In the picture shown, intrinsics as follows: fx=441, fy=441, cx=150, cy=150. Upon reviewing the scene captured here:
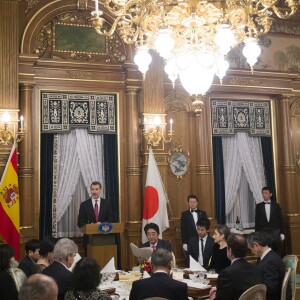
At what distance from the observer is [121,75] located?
8.00 metres

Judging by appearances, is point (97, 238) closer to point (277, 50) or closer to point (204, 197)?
point (204, 197)

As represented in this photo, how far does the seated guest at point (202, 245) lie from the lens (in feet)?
19.0

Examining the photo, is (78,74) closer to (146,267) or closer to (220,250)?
(220,250)

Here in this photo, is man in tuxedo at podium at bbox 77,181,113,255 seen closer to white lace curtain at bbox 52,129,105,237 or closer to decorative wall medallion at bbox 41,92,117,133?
white lace curtain at bbox 52,129,105,237

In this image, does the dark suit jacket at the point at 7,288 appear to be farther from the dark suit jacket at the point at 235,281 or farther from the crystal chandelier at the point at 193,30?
the crystal chandelier at the point at 193,30

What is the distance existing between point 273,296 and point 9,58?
5.36m

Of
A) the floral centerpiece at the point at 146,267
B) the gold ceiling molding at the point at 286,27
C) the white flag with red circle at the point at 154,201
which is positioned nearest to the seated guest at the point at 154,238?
the floral centerpiece at the point at 146,267

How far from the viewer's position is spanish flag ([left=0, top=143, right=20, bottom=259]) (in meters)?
6.45

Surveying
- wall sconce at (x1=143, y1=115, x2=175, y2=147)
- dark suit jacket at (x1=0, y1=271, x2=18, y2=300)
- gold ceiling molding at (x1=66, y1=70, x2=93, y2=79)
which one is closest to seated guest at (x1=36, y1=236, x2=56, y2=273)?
dark suit jacket at (x1=0, y1=271, x2=18, y2=300)

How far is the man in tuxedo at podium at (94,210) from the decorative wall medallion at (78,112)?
4.08 feet

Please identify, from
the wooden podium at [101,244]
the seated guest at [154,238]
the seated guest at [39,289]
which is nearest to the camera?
the seated guest at [39,289]

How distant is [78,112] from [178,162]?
6.71ft

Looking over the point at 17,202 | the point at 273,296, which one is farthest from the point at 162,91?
the point at 273,296

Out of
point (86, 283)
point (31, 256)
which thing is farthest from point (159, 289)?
point (31, 256)
